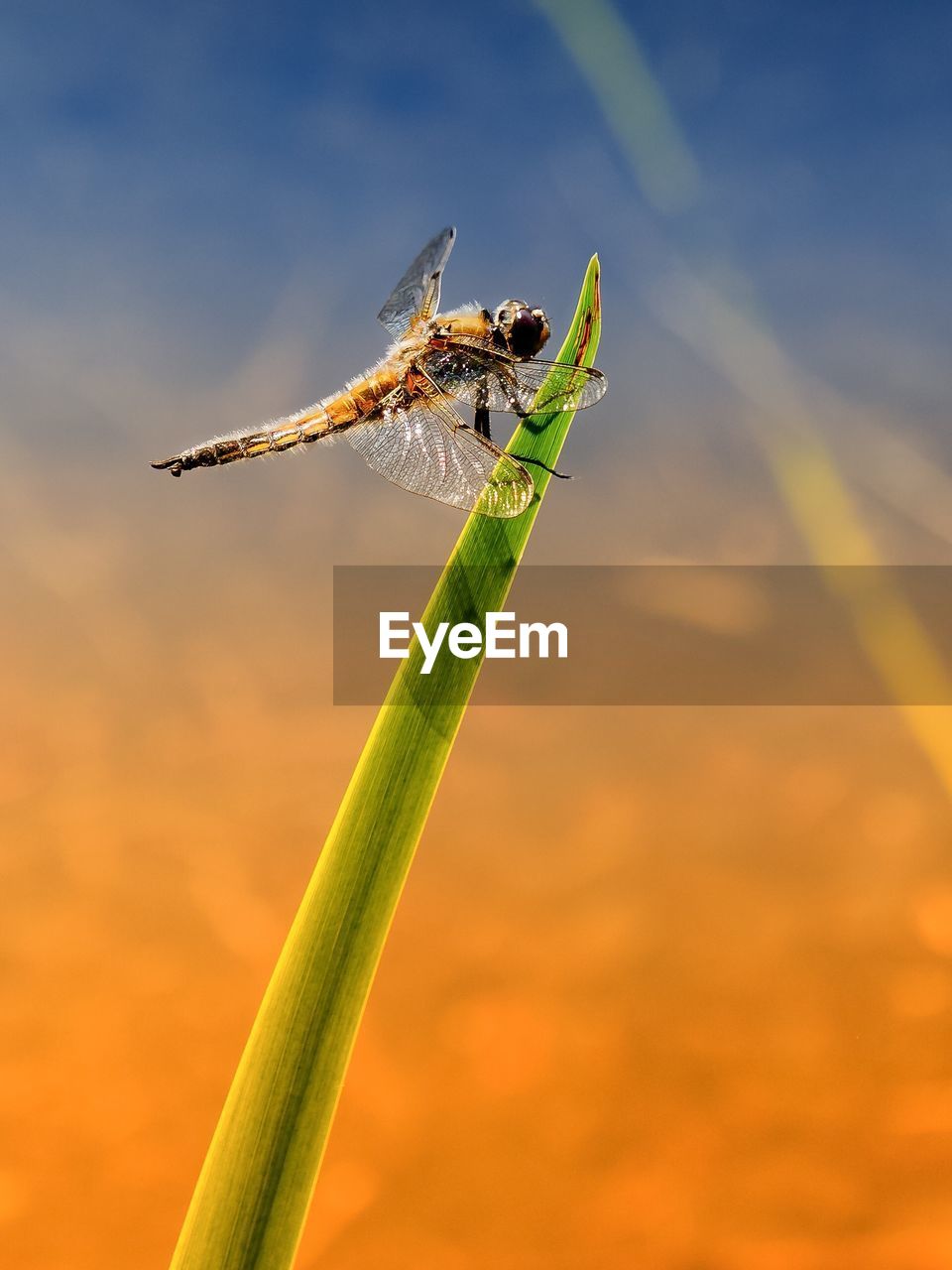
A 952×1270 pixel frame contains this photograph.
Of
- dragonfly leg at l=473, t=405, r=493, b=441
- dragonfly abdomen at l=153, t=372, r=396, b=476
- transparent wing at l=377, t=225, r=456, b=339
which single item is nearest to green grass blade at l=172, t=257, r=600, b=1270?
dragonfly leg at l=473, t=405, r=493, b=441

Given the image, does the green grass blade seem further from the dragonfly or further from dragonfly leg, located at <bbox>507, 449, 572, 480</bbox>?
the dragonfly

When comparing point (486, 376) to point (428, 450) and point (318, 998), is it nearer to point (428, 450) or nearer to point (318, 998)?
point (428, 450)

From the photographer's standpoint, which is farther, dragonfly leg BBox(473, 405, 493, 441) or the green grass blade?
dragonfly leg BBox(473, 405, 493, 441)

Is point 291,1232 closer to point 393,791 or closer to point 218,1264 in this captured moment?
point 218,1264

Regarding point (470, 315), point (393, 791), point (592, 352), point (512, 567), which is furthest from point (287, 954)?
point (470, 315)

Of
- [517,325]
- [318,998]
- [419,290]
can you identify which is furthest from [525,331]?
[318,998]

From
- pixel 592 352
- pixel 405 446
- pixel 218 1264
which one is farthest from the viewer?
pixel 405 446
